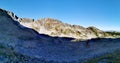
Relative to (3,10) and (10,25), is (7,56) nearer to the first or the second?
(10,25)

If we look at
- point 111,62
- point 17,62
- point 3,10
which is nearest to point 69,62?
point 111,62

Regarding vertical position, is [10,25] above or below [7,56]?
above

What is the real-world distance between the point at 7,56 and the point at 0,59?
3.03m

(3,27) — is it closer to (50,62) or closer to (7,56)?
(50,62)

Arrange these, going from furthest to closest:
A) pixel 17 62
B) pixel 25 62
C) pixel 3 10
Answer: pixel 3 10
pixel 25 62
pixel 17 62

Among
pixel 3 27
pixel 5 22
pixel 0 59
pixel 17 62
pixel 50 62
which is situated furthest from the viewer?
pixel 5 22

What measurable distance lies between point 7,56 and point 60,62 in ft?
94.4

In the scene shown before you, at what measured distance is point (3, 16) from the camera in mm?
161500

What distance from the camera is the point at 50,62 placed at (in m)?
78.9

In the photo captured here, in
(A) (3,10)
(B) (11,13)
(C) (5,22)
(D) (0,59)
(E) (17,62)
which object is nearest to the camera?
(D) (0,59)

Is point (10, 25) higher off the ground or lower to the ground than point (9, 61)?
higher

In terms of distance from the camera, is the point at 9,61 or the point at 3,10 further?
the point at 3,10

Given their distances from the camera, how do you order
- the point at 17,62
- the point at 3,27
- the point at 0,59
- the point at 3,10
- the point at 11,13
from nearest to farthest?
the point at 0,59, the point at 17,62, the point at 3,27, the point at 3,10, the point at 11,13

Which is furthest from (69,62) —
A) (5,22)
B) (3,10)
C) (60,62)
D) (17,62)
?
(3,10)
